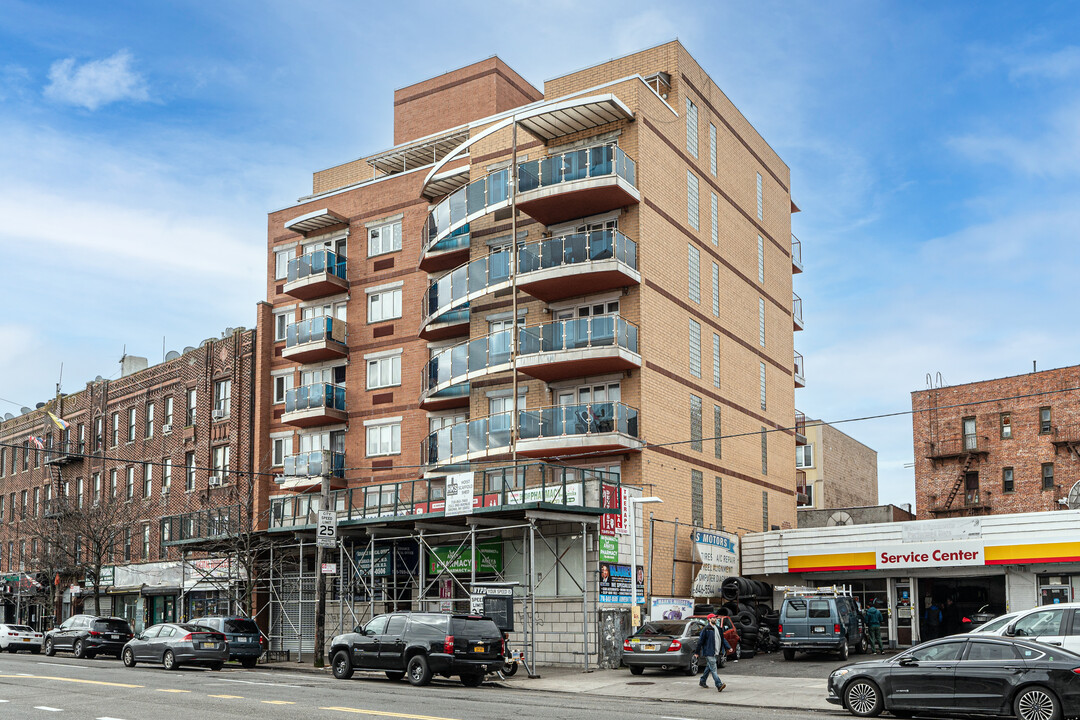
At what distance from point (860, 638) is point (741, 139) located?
69.2 feet

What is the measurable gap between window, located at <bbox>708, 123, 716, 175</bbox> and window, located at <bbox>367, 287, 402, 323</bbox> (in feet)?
43.7

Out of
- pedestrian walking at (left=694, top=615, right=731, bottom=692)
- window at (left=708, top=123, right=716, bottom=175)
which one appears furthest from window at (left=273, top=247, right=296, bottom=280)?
pedestrian walking at (left=694, top=615, right=731, bottom=692)

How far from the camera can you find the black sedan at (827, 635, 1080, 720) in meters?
15.5

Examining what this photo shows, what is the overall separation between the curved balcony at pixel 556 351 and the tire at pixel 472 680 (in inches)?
460

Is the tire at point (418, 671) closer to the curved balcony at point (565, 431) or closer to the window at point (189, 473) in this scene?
the curved balcony at point (565, 431)

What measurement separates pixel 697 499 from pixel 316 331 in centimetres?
1742

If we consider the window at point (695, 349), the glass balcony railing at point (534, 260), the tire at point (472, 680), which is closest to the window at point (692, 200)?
the window at point (695, 349)

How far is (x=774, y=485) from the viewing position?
45094mm

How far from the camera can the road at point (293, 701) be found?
16.7 metres

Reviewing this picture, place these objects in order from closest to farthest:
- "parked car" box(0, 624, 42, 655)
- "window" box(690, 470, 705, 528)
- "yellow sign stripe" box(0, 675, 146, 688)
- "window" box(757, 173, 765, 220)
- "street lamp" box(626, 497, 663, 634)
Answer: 1. "yellow sign stripe" box(0, 675, 146, 688)
2. "street lamp" box(626, 497, 663, 634)
3. "window" box(690, 470, 705, 528)
4. "parked car" box(0, 624, 42, 655)
5. "window" box(757, 173, 765, 220)

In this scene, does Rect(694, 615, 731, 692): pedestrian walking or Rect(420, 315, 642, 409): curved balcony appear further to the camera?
Rect(420, 315, 642, 409): curved balcony

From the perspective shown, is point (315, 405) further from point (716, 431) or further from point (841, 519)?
point (841, 519)

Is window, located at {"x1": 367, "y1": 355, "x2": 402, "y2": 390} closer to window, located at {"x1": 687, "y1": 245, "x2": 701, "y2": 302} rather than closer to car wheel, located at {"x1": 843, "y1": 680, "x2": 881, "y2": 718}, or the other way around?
window, located at {"x1": 687, "y1": 245, "x2": 701, "y2": 302}

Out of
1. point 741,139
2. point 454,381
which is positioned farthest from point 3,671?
point 741,139
